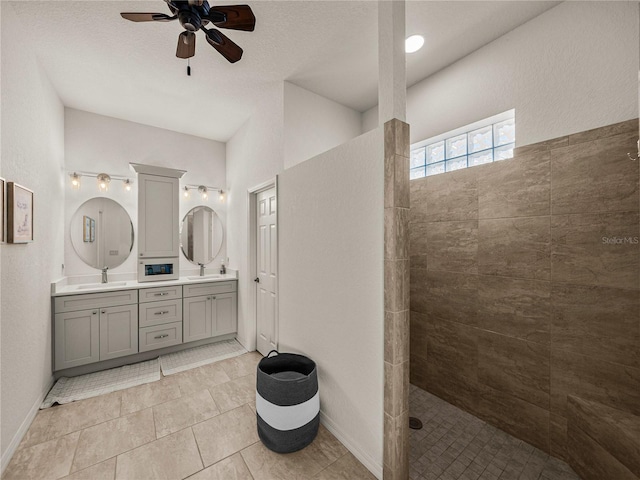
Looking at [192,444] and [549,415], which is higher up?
[549,415]

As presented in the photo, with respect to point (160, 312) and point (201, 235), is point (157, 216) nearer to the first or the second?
point (201, 235)

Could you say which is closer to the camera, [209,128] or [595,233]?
[595,233]

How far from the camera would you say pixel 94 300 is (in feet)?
9.11

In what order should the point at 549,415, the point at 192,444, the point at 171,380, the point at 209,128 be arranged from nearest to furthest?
1. the point at 549,415
2. the point at 192,444
3. the point at 171,380
4. the point at 209,128

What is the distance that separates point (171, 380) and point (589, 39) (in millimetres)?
4244

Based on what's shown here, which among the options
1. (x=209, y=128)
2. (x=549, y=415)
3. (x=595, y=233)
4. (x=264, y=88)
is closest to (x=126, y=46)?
(x=264, y=88)

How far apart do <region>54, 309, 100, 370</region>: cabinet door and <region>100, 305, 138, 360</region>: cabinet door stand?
0.19 feet

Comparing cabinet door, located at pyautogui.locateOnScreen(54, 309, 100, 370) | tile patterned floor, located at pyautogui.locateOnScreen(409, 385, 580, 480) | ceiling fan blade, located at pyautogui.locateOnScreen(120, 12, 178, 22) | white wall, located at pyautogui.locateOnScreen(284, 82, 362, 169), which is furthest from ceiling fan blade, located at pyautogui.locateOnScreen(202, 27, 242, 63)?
tile patterned floor, located at pyautogui.locateOnScreen(409, 385, 580, 480)

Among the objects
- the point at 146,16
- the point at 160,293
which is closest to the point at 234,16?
the point at 146,16

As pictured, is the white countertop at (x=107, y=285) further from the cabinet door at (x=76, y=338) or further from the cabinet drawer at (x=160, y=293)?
the cabinet door at (x=76, y=338)

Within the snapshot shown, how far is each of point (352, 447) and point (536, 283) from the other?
65.4 inches

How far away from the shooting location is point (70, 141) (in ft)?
10.2

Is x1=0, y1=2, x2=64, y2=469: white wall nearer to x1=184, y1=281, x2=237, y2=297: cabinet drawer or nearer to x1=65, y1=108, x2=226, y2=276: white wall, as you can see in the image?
x1=65, y1=108, x2=226, y2=276: white wall

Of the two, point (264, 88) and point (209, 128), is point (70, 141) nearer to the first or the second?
point (209, 128)
